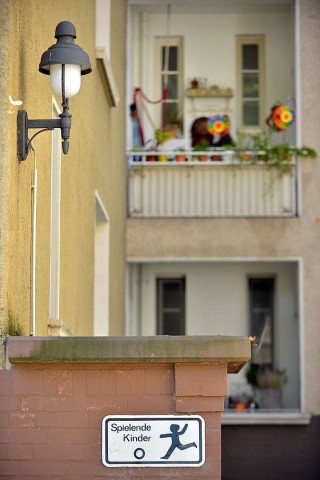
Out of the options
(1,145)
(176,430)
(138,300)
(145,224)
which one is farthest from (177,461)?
(138,300)

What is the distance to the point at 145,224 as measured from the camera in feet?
63.5

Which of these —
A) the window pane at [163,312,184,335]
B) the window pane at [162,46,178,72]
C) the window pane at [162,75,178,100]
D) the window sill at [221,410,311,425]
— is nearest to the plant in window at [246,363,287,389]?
the window sill at [221,410,311,425]

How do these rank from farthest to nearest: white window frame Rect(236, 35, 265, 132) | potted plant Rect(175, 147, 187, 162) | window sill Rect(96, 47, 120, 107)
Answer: white window frame Rect(236, 35, 265, 132) < potted plant Rect(175, 147, 187, 162) < window sill Rect(96, 47, 120, 107)

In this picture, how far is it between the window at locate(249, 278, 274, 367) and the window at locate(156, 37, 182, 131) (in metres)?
3.06

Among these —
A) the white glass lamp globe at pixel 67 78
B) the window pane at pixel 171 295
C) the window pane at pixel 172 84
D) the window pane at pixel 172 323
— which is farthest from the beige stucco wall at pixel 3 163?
the window pane at pixel 171 295

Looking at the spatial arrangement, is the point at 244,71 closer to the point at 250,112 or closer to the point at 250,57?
the point at 250,57

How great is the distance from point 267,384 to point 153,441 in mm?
12871

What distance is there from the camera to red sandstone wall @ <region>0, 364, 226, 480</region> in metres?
7.48

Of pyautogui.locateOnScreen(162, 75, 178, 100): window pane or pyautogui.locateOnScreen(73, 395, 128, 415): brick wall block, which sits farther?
pyautogui.locateOnScreen(162, 75, 178, 100): window pane

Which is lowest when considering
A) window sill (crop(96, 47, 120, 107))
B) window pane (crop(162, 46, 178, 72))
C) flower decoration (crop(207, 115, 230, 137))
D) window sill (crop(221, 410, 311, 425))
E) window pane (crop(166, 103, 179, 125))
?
window sill (crop(221, 410, 311, 425))

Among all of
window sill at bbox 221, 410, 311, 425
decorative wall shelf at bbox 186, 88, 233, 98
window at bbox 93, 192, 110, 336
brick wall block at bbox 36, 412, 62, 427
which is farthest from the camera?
decorative wall shelf at bbox 186, 88, 233, 98

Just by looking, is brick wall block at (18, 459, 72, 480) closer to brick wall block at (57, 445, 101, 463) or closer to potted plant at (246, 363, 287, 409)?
brick wall block at (57, 445, 101, 463)

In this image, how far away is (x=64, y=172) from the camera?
10711 millimetres

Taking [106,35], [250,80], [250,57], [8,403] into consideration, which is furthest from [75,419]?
[250,57]
